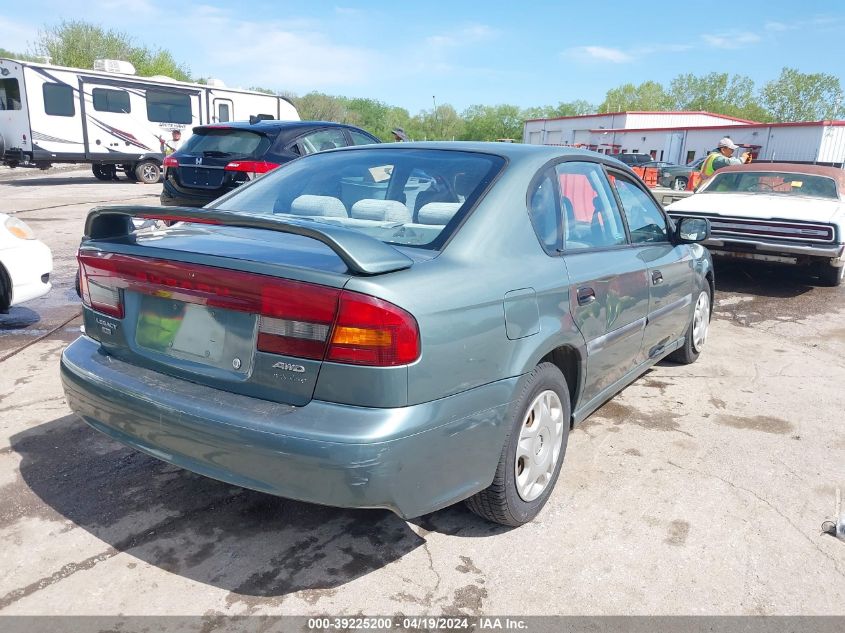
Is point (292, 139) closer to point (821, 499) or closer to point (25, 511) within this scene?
point (25, 511)

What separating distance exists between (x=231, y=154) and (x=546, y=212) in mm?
5832

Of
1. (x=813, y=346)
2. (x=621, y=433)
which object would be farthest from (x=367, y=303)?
(x=813, y=346)

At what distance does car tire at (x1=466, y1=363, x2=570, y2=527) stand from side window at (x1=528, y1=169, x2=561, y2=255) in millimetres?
545

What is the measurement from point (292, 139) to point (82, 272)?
5.47 metres

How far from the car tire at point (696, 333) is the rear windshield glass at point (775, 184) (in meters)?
4.21

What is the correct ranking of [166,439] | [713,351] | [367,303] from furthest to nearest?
[713,351], [166,439], [367,303]

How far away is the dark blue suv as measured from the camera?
757 cm

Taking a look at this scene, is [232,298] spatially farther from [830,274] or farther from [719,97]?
[719,97]

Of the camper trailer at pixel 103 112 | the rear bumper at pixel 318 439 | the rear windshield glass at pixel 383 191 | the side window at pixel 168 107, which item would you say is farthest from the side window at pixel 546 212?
the side window at pixel 168 107

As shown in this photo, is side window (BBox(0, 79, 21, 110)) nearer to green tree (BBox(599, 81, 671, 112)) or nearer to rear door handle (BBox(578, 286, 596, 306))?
rear door handle (BBox(578, 286, 596, 306))

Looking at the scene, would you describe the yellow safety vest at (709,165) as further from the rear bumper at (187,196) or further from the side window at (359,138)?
the rear bumper at (187,196)

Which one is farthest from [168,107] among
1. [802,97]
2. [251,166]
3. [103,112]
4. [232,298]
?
[802,97]

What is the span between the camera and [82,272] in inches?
105

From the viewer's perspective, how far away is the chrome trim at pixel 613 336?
3.04 m
